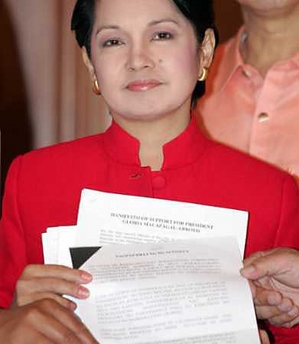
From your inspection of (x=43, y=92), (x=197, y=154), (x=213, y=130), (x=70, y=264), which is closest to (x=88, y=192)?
(x=70, y=264)

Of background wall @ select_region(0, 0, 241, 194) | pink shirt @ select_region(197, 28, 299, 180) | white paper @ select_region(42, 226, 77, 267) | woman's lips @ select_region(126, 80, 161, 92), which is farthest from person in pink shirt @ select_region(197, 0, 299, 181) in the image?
white paper @ select_region(42, 226, 77, 267)

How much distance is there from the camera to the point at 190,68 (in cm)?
116

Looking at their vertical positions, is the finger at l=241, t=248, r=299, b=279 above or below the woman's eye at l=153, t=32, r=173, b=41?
below

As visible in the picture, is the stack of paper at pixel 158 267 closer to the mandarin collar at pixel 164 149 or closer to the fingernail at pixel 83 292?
the fingernail at pixel 83 292

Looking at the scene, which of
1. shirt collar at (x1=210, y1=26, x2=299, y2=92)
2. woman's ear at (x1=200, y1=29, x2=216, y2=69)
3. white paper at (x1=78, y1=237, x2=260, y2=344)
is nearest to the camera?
white paper at (x1=78, y1=237, x2=260, y2=344)

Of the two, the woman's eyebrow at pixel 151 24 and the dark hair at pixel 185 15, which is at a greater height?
the dark hair at pixel 185 15

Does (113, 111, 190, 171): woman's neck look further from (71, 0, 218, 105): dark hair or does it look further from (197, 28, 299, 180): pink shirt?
(197, 28, 299, 180): pink shirt

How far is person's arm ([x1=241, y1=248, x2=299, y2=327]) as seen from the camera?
1.04 meters

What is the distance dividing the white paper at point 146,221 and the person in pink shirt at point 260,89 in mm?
403

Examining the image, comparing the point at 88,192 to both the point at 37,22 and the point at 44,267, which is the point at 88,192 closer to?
the point at 44,267

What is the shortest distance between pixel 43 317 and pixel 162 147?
353 millimetres

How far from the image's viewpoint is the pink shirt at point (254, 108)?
4.75ft

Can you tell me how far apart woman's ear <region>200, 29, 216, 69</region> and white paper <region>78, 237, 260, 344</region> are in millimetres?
377

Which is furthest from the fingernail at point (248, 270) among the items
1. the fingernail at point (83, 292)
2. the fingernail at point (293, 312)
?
the fingernail at point (83, 292)
